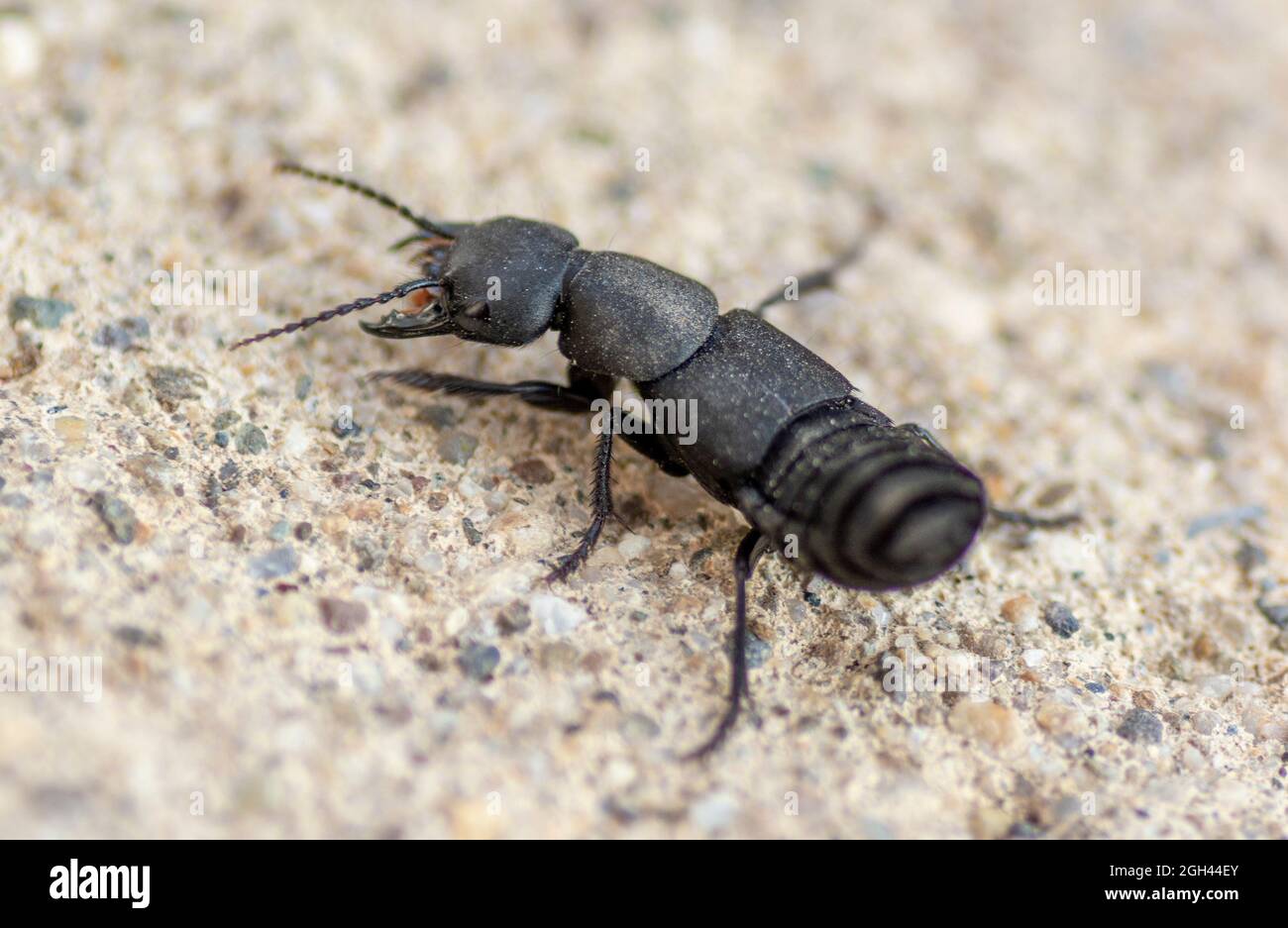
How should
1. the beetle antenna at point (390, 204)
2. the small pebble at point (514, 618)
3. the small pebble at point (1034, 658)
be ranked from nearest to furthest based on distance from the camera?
1. the small pebble at point (514, 618)
2. the small pebble at point (1034, 658)
3. the beetle antenna at point (390, 204)

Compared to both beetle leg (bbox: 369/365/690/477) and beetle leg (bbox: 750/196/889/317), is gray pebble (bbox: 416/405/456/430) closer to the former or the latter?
beetle leg (bbox: 369/365/690/477)

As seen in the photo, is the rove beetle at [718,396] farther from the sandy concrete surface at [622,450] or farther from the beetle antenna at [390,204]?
the sandy concrete surface at [622,450]

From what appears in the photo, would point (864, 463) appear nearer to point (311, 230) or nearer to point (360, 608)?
point (360, 608)

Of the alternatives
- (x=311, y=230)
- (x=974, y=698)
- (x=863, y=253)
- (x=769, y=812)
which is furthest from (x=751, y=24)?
(x=769, y=812)

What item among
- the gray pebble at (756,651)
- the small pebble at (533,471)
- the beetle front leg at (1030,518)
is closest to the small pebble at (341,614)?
the small pebble at (533,471)

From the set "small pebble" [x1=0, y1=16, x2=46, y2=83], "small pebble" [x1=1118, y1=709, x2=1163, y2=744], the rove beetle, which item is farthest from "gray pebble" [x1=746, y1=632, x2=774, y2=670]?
"small pebble" [x1=0, y1=16, x2=46, y2=83]
